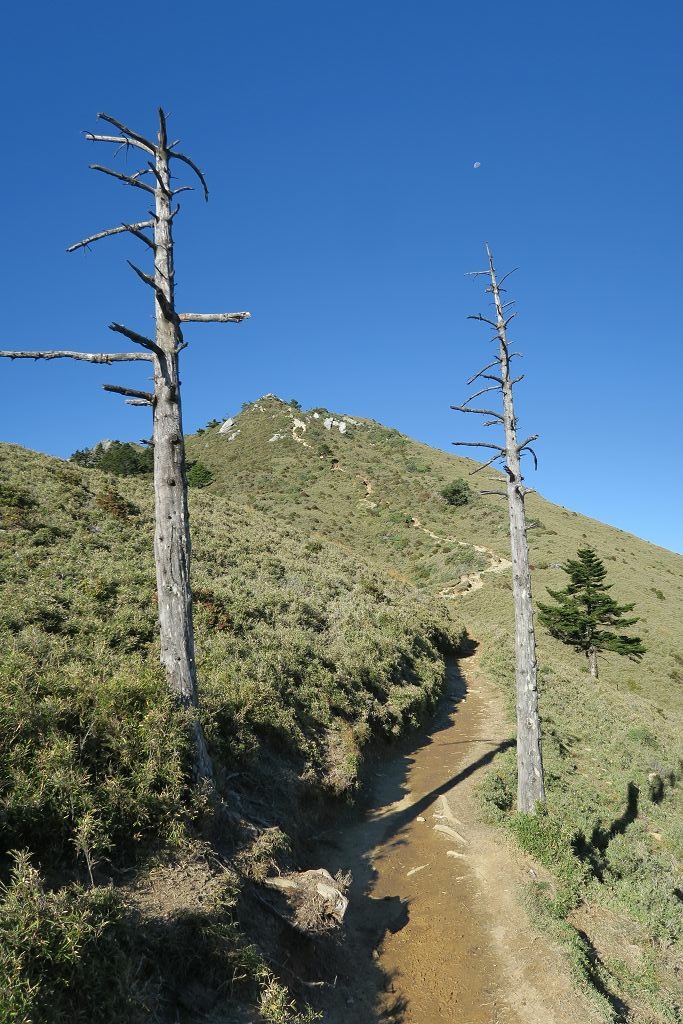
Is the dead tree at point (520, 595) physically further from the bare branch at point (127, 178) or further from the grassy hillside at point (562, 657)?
the bare branch at point (127, 178)

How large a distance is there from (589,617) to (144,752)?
32309 mm

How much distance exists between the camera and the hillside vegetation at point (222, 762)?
523 centimetres

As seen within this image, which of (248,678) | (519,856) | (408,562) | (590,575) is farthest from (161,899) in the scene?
(408,562)

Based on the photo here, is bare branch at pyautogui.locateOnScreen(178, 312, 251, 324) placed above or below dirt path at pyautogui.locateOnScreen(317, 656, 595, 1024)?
above

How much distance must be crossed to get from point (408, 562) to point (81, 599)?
4112 centimetres

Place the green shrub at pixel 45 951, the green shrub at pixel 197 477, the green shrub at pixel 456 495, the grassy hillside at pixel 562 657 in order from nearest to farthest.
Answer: the green shrub at pixel 45 951 → the grassy hillside at pixel 562 657 → the green shrub at pixel 197 477 → the green shrub at pixel 456 495

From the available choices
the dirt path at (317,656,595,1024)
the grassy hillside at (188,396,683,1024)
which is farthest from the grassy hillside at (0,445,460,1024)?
the grassy hillside at (188,396,683,1024)

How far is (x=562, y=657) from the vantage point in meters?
35.8

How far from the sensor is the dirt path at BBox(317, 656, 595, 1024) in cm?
686

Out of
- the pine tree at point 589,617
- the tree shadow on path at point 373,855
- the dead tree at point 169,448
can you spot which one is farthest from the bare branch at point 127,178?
the pine tree at point 589,617

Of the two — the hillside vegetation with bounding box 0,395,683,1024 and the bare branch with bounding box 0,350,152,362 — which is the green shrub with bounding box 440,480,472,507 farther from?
the bare branch with bounding box 0,350,152,362

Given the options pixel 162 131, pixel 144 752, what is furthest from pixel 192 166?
pixel 144 752

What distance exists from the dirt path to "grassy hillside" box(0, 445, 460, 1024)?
49.8 inches

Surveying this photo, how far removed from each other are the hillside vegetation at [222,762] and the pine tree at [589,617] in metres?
4.43
